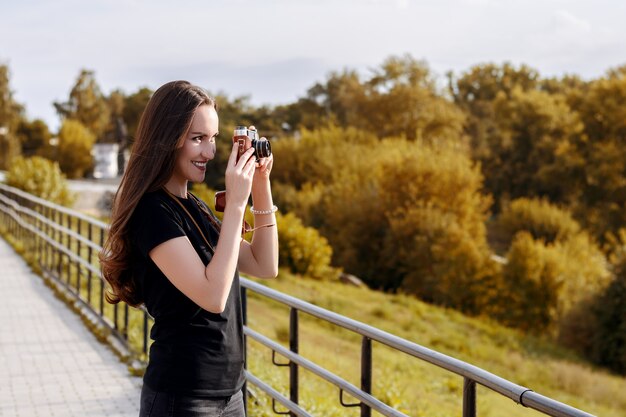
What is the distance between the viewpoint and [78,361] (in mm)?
7770

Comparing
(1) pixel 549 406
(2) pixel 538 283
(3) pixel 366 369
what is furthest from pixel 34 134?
(1) pixel 549 406

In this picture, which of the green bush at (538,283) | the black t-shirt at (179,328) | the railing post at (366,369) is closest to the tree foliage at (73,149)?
the green bush at (538,283)

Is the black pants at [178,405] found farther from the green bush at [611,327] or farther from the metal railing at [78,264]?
the green bush at [611,327]

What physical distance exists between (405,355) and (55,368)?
11766 mm

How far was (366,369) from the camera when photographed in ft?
12.5

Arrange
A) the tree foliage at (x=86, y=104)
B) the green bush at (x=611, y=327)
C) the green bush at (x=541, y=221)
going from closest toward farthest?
the green bush at (x=611, y=327)
the green bush at (x=541, y=221)
the tree foliage at (x=86, y=104)

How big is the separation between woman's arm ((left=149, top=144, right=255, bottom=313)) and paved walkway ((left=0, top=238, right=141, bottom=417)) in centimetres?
394

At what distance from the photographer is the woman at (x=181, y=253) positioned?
253cm

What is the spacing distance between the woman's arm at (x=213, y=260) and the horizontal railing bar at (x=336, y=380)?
1.14 m

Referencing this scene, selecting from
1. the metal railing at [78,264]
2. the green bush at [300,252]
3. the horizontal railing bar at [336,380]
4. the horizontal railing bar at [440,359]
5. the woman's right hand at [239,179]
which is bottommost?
the green bush at [300,252]

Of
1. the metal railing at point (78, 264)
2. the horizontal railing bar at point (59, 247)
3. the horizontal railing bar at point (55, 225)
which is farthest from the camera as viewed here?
the horizontal railing bar at point (55, 225)

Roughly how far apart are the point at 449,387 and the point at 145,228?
13421mm

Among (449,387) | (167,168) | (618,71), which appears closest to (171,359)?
(167,168)

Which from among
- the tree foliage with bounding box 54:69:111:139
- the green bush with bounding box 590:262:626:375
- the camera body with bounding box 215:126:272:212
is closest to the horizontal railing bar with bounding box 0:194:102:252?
the camera body with bounding box 215:126:272:212
